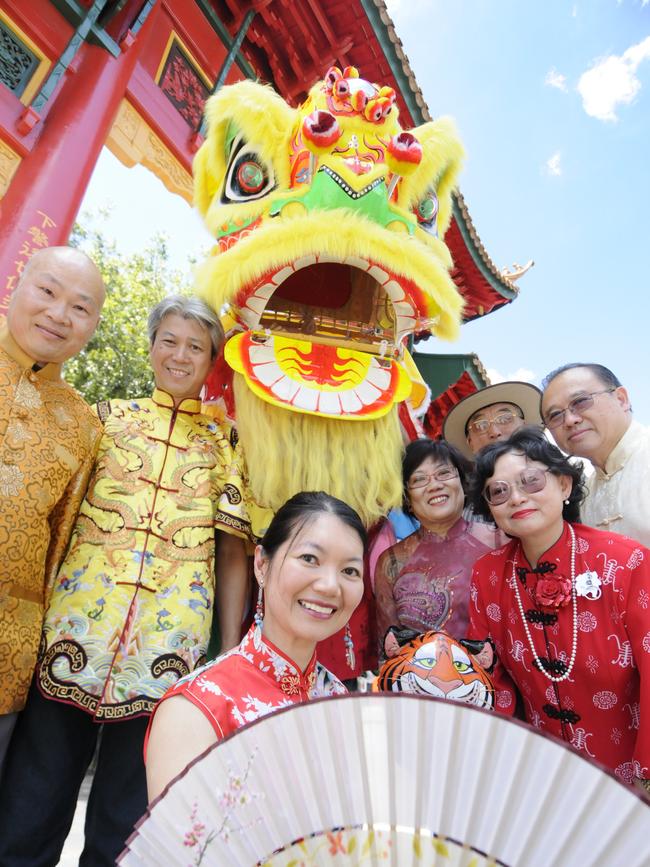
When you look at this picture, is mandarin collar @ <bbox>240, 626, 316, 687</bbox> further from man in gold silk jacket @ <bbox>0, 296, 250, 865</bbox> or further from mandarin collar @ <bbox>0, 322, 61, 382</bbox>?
mandarin collar @ <bbox>0, 322, 61, 382</bbox>

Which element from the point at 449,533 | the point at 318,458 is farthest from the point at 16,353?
the point at 449,533

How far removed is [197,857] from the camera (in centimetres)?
73

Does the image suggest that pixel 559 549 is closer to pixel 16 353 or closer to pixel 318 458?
pixel 318 458

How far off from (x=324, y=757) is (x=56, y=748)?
1.32m

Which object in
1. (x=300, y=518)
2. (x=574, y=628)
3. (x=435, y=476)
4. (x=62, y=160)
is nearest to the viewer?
(x=300, y=518)

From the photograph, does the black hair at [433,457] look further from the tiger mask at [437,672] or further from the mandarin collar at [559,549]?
the tiger mask at [437,672]

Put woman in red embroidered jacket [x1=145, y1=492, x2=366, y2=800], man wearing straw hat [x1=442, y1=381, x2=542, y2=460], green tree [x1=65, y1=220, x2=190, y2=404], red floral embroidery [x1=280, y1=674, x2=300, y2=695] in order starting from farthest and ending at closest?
1. green tree [x1=65, y1=220, x2=190, y2=404]
2. man wearing straw hat [x1=442, y1=381, x2=542, y2=460]
3. red floral embroidery [x1=280, y1=674, x2=300, y2=695]
4. woman in red embroidered jacket [x1=145, y1=492, x2=366, y2=800]

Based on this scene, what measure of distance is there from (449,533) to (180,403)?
1149 millimetres

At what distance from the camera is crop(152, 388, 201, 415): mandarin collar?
2.16 meters

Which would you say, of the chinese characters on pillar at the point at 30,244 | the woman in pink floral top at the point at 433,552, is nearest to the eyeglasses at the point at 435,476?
the woman in pink floral top at the point at 433,552

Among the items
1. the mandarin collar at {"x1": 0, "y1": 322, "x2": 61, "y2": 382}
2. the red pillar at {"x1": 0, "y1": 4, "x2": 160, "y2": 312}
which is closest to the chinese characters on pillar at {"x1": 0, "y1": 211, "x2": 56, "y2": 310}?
the red pillar at {"x1": 0, "y1": 4, "x2": 160, "y2": 312}

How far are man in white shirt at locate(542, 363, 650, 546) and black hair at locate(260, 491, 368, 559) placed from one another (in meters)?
1.01

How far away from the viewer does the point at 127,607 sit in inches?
69.2

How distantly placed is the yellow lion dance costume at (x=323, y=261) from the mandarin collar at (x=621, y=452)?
0.78 metres
